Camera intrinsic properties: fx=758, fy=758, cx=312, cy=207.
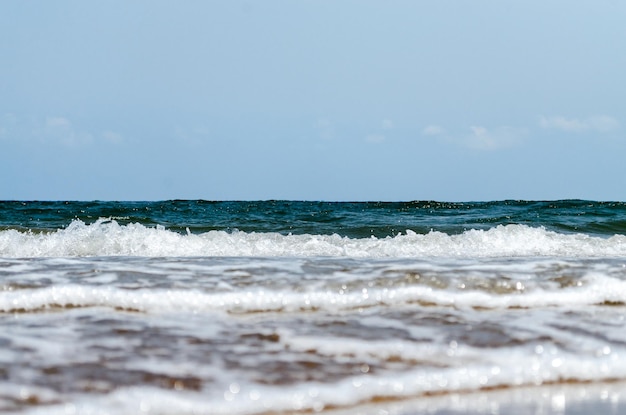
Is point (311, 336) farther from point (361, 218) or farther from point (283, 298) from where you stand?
point (361, 218)

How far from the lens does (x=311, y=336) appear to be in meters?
2.57

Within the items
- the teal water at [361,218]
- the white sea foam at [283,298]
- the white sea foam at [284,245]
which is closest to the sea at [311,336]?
the white sea foam at [283,298]

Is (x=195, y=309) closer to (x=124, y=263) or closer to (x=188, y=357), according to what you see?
(x=188, y=357)

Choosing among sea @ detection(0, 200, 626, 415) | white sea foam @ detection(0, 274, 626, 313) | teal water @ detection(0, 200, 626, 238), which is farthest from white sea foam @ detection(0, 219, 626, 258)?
white sea foam @ detection(0, 274, 626, 313)

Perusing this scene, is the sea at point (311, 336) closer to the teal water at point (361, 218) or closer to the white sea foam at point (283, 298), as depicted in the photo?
the white sea foam at point (283, 298)

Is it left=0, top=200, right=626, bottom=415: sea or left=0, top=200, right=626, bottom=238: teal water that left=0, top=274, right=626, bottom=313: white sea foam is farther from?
left=0, top=200, right=626, bottom=238: teal water

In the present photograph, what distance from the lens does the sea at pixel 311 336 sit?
83.0 inches

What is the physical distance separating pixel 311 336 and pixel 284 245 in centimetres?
508

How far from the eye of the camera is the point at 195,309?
2.99 metres

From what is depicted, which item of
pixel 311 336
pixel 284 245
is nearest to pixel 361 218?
pixel 284 245

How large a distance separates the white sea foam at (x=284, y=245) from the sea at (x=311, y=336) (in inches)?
132

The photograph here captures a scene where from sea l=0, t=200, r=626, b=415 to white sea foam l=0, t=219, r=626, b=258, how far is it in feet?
11.0

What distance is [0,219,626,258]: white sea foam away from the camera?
739cm

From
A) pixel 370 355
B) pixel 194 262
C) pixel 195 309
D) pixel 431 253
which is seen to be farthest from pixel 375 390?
pixel 431 253
